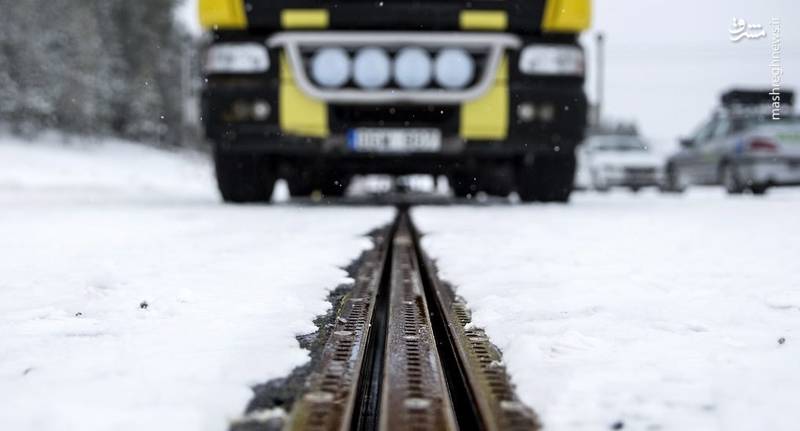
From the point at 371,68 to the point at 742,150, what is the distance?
6.81m

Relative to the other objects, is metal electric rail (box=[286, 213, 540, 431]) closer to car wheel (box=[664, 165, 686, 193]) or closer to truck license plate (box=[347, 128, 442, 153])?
truck license plate (box=[347, 128, 442, 153])

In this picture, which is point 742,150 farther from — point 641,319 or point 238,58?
point 641,319

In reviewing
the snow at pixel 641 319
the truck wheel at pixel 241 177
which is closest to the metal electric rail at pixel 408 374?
the snow at pixel 641 319

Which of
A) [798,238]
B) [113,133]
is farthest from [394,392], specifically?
[113,133]

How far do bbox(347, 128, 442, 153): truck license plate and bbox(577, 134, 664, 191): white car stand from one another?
323 inches

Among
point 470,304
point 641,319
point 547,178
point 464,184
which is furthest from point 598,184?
point 641,319

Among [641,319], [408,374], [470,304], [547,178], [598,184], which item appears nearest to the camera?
[408,374]

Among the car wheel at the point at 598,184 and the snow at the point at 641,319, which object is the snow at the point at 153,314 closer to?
the snow at the point at 641,319

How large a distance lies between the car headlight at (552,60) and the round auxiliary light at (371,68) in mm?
980

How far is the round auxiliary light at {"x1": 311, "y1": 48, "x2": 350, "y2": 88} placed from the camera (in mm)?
5121

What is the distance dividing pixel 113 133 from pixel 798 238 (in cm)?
2945

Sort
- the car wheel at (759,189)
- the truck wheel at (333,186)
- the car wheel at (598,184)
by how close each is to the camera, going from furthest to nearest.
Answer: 1. the car wheel at (598,184)
2. the car wheel at (759,189)
3. the truck wheel at (333,186)

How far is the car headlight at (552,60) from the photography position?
5.24 m

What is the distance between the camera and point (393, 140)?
17.3 feet
